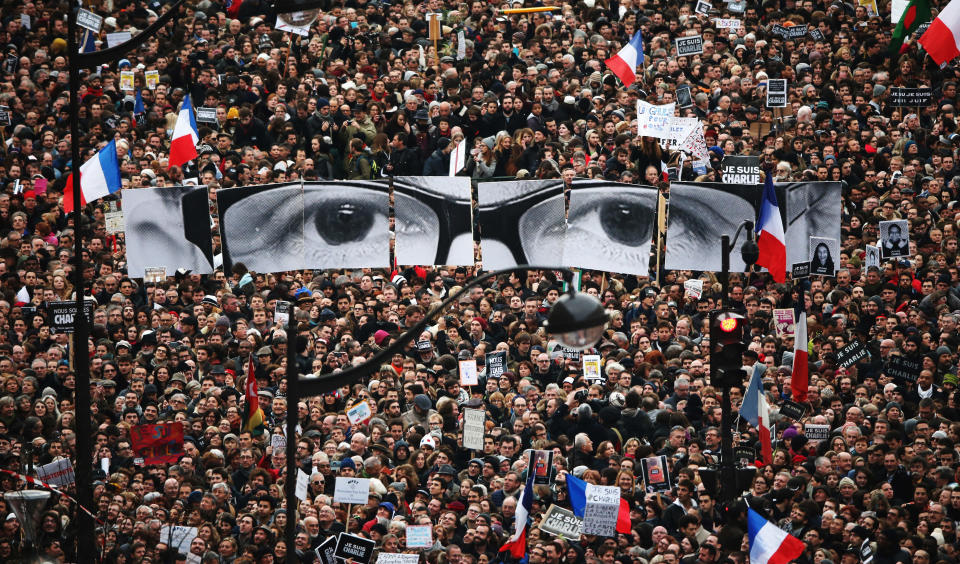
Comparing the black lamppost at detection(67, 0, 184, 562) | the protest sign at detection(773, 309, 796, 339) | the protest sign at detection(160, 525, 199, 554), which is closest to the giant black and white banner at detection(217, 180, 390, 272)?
the protest sign at detection(773, 309, 796, 339)

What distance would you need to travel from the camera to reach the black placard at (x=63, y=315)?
14.7m

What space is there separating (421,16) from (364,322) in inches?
318

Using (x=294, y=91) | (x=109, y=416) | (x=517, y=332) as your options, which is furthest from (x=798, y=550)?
(x=294, y=91)

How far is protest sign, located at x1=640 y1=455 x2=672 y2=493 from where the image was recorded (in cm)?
1575

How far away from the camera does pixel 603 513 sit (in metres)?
15.2

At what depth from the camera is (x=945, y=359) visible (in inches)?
680

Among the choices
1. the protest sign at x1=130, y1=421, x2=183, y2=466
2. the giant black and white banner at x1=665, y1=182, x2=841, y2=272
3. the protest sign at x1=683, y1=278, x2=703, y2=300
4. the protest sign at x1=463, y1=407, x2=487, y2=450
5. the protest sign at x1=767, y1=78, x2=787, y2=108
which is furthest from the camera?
the protest sign at x1=767, y1=78, x2=787, y2=108

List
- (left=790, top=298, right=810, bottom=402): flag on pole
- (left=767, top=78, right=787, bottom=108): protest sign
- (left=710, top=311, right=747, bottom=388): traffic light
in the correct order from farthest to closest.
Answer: (left=767, top=78, right=787, bottom=108): protest sign → (left=790, top=298, right=810, bottom=402): flag on pole → (left=710, top=311, right=747, bottom=388): traffic light

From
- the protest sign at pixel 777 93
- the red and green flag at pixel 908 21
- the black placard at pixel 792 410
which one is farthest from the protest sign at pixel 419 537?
the red and green flag at pixel 908 21

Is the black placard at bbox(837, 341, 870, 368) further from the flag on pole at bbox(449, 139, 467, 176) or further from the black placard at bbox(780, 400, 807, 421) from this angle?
the flag on pole at bbox(449, 139, 467, 176)

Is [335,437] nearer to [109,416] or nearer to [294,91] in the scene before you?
[109,416]

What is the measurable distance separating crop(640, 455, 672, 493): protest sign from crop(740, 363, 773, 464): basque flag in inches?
43.9

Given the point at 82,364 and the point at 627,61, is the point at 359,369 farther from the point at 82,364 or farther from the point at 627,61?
the point at 627,61

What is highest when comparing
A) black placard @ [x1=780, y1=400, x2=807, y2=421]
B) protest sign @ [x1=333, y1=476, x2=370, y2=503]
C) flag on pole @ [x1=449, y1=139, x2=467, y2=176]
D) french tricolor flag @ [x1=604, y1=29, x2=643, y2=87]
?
french tricolor flag @ [x1=604, y1=29, x2=643, y2=87]
